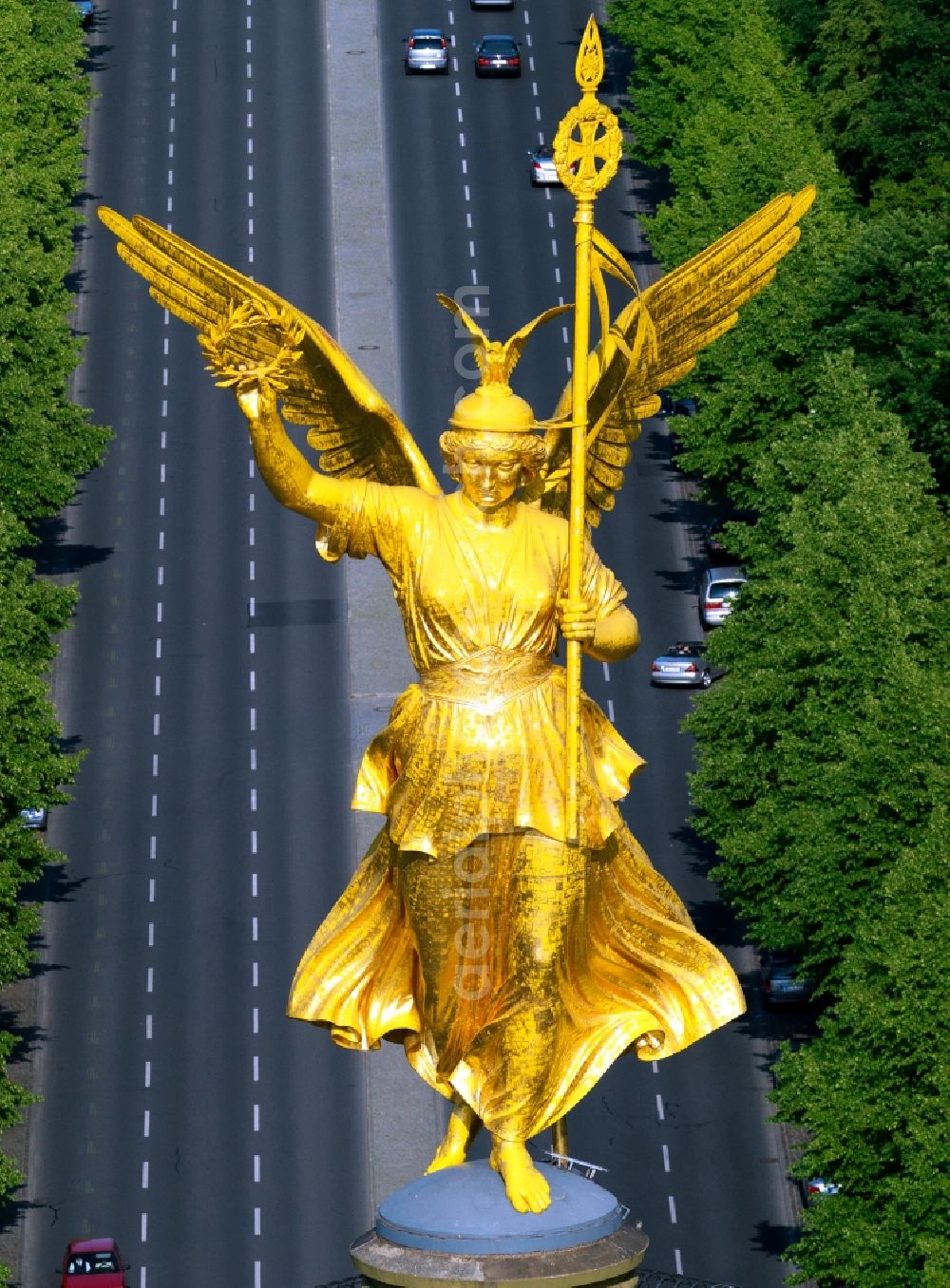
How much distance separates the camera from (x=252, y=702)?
129 m

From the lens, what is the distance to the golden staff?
5791cm

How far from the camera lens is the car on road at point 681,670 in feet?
422

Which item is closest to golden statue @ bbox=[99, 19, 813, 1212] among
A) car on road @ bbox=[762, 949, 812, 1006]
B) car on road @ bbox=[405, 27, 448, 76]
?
car on road @ bbox=[762, 949, 812, 1006]

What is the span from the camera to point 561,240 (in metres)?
149

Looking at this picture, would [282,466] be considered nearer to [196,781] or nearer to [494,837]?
[494,837]

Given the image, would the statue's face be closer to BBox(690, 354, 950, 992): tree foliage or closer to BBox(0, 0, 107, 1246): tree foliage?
BBox(690, 354, 950, 992): tree foliage

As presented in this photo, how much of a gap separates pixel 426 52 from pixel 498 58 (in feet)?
8.36

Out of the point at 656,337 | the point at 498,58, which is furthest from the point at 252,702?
the point at 656,337

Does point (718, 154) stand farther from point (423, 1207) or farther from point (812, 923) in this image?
point (423, 1207)

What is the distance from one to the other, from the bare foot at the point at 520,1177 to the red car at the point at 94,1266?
4548cm

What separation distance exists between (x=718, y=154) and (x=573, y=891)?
76626 mm

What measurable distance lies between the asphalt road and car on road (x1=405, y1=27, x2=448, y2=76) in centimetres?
90

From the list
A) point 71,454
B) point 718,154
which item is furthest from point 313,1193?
point 718,154

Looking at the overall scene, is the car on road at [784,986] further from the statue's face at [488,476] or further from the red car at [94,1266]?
the statue's face at [488,476]
